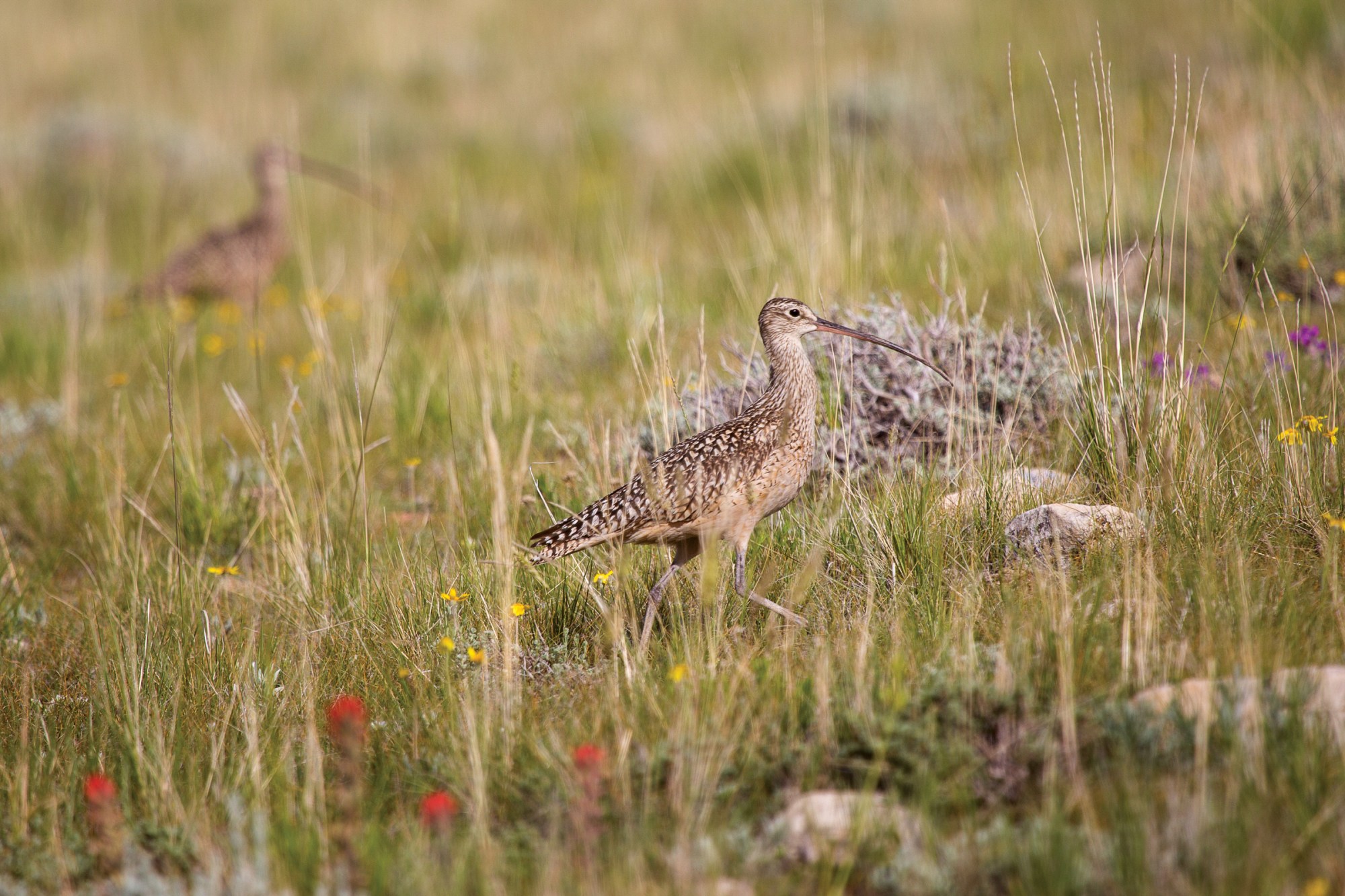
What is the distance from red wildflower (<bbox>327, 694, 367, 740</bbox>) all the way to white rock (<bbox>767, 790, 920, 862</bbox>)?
99cm

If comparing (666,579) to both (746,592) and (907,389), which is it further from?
(907,389)

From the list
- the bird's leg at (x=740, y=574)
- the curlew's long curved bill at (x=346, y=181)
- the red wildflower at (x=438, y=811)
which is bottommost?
the red wildflower at (x=438, y=811)

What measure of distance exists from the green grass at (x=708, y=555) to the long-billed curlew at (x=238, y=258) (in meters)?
0.23

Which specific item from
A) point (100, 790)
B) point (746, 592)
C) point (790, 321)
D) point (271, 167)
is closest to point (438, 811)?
point (100, 790)

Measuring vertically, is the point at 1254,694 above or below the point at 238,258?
below

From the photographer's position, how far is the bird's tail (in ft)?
13.1

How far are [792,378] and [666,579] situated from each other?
0.93 meters

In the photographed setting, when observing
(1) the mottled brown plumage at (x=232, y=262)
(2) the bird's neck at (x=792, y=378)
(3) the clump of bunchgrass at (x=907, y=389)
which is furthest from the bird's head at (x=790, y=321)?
(1) the mottled brown plumage at (x=232, y=262)

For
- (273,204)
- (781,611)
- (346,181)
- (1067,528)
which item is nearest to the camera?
(781,611)

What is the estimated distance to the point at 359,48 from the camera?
1627cm

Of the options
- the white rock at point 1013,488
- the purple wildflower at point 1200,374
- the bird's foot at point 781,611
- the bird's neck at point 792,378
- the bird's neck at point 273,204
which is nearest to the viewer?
the bird's foot at point 781,611

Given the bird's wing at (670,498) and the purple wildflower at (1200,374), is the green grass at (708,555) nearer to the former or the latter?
the purple wildflower at (1200,374)

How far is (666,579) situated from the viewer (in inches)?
157

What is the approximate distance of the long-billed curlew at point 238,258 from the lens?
8.92 m
